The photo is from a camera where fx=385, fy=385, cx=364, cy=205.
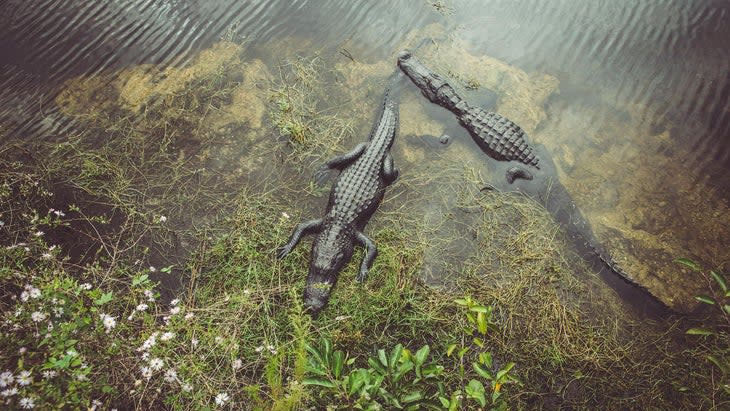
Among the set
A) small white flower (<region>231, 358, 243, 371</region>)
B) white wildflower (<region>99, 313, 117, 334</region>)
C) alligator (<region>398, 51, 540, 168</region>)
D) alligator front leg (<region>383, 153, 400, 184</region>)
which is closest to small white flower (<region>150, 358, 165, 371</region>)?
white wildflower (<region>99, 313, 117, 334</region>)

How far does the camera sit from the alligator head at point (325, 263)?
3801 millimetres

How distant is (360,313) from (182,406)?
1727 mm

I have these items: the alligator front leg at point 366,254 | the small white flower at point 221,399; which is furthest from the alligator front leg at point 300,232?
the small white flower at point 221,399

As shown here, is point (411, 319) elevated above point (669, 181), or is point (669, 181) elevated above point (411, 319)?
point (669, 181)

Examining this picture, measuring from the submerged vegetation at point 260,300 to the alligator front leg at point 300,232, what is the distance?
0.30 ft

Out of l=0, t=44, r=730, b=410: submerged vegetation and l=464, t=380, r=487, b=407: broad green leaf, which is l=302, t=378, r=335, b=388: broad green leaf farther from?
l=464, t=380, r=487, b=407: broad green leaf

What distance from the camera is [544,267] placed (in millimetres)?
4188

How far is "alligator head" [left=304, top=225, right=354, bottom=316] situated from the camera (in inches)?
150

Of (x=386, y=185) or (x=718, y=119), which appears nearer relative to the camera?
(x=386, y=185)

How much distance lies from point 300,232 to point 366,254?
764 mm

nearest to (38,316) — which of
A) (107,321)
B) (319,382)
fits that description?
(107,321)

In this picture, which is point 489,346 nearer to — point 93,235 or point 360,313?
point 360,313

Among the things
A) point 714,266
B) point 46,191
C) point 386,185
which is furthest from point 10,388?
point 714,266

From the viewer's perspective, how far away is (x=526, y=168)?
4.66 m
